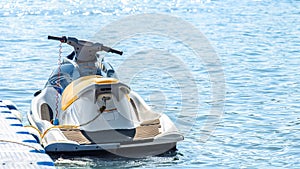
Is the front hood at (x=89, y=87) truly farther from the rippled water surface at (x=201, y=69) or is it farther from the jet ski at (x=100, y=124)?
the rippled water surface at (x=201, y=69)

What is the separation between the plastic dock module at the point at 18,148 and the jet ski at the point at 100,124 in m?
0.22

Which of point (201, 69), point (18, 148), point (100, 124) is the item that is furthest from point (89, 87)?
point (201, 69)

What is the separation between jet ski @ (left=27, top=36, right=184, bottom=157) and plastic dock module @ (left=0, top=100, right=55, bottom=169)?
22 cm

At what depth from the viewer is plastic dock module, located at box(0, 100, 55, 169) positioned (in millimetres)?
7461

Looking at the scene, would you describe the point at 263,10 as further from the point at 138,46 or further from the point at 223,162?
the point at 223,162

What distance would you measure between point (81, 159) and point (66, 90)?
133 centimetres

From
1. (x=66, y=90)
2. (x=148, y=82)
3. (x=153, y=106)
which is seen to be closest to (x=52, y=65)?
(x=148, y=82)

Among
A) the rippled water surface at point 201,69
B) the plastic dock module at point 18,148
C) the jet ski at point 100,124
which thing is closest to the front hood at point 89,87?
the jet ski at point 100,124

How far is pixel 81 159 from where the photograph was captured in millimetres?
8508

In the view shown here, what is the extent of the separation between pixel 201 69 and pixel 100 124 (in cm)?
694

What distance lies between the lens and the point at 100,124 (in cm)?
892

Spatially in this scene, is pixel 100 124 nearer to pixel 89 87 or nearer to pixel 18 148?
pixel 89 87

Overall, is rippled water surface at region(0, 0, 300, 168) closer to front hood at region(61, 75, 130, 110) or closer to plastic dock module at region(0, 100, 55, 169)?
plastic dock module at region(0, 100, 55, 169)

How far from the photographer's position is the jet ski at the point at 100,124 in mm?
8562
